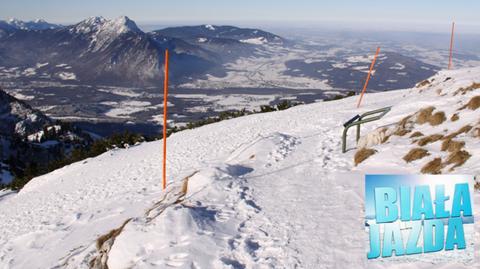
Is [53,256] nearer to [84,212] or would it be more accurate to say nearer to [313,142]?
[84,212]

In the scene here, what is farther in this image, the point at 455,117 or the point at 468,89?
the point at 468,89

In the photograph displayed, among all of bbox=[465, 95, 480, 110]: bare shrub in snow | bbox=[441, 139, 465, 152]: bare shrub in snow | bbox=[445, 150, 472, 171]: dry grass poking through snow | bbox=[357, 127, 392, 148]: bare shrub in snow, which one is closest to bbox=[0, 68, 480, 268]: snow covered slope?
bbox=[445, 150, 472, 171]: dry grass poking through snow

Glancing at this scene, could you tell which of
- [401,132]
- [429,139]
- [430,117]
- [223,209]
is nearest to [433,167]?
[429,139]

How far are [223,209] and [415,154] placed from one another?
6.76m

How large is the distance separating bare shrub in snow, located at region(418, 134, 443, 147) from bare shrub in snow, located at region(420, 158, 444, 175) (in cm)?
203

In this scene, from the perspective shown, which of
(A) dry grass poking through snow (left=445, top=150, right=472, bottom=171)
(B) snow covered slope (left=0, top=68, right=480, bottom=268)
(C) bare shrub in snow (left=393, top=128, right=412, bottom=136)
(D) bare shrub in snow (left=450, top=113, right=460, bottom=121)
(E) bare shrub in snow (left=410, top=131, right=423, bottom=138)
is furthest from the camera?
(C) bare shrub in snow (left=393, top=128, right=412, bottom=136)

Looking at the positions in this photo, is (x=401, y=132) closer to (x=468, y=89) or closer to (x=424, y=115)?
(x=424, y=115)

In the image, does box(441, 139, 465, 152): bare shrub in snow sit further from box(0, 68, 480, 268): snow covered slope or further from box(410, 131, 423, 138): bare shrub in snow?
box(410, 131, 423, 138): bare shrub in snow

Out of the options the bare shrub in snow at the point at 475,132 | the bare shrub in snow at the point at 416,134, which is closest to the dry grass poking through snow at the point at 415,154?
the bare shrub in snow at the point at 475,132

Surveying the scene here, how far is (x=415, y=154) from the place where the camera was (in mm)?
12578

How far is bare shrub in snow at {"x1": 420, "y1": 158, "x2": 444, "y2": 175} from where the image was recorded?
10953 millimetres

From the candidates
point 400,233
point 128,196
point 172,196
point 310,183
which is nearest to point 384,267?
point 400,233

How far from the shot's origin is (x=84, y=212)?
635 inches

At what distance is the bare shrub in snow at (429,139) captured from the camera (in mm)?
13516
